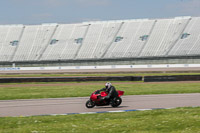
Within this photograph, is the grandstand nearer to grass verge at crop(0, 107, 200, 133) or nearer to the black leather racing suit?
the black leather racing suit

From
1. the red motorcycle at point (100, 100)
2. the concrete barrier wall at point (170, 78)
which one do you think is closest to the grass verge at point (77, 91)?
the concrete barrier wall at point (170, 78)

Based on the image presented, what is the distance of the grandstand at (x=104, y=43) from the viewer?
76.9 m

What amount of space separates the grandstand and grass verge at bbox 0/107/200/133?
5830cm

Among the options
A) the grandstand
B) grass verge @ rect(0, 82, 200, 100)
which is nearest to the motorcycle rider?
grass verge @ rect(0, 82, 200, 100)

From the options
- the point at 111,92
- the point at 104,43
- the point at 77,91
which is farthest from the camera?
the point at 104,43

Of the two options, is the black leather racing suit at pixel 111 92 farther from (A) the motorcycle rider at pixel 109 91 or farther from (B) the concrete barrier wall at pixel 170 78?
(B) the concrete barrier wall at pixel 170 78

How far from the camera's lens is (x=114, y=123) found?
11367 mm

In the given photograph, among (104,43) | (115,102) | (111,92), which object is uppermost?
(104,43)

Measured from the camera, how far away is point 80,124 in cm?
1139

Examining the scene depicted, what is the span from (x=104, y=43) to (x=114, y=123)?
7488 centimetres

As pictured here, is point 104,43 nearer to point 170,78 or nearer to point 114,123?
point 170,78

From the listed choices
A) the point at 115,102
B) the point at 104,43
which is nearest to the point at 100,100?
the point at 115,102

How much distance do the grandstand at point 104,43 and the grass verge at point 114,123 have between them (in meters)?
58.3

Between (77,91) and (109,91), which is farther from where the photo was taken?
(77,91)
